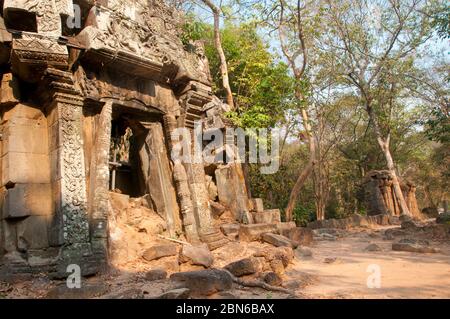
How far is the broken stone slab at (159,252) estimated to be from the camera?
18.9 ft

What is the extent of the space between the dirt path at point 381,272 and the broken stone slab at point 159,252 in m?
2.03

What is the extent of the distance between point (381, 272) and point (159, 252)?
12.1 ft

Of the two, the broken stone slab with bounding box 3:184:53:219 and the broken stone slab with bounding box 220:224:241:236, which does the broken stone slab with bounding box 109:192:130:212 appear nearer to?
the broken stone slab with bounding box 3:184:53:219

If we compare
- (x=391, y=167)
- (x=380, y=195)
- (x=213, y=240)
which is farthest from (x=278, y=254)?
(x=380, y=195)

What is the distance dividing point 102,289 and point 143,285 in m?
0.52

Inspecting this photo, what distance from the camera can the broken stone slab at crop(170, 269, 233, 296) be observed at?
13.5 ft

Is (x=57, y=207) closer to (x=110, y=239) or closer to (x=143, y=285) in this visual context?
(x=110, y=239)

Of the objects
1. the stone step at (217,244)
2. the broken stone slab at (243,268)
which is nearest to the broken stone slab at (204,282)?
the broken stone slab at (243,268)

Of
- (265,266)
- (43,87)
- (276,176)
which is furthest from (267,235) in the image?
(276,176)

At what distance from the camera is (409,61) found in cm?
1750

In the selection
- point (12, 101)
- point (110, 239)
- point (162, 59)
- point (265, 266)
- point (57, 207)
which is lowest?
point (265, 266)

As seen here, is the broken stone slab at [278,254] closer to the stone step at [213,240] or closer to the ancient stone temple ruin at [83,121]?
the stone step at [213,240]

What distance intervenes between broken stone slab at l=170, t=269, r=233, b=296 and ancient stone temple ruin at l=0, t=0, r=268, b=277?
1.62 metres

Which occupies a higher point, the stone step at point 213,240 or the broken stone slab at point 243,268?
the stone step at point 213,240
